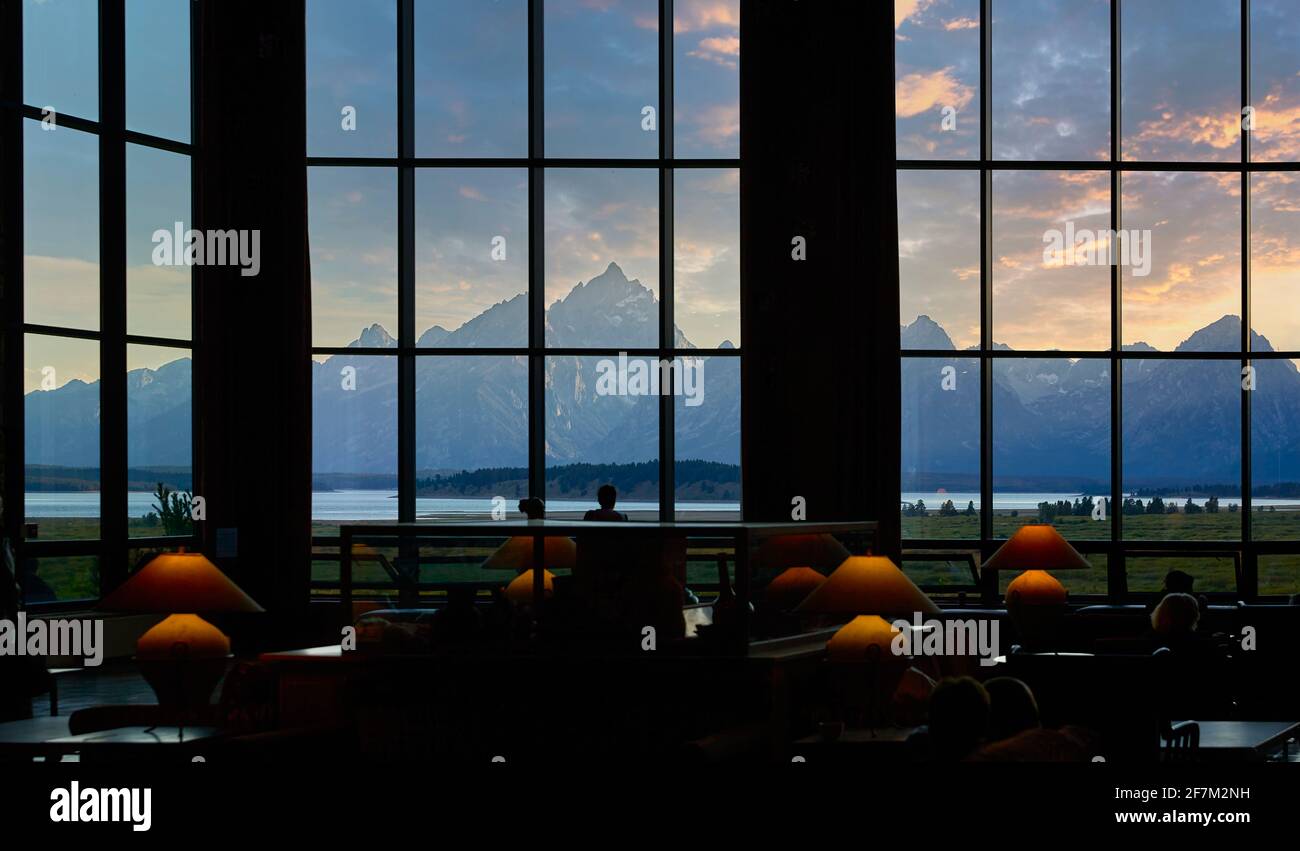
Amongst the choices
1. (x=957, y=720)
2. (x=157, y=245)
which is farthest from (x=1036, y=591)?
(x=157, y=245)

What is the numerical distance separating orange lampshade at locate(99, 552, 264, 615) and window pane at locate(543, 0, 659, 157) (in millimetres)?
6939

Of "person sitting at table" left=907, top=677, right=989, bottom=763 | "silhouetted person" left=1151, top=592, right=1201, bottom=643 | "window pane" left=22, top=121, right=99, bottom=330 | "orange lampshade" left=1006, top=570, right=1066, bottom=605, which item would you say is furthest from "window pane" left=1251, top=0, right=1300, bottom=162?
"window pane" left=22, top=121, right=99, bottom=330

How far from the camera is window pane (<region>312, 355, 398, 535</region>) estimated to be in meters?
11.8

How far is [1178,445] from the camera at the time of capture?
86.2 feet

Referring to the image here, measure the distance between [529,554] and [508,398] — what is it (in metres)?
6.93

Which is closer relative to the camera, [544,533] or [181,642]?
[544,533]

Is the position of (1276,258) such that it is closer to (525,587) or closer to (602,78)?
(602,78)

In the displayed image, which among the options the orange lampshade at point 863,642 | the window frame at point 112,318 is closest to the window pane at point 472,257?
the window frame at point 112,318

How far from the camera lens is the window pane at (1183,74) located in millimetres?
14102

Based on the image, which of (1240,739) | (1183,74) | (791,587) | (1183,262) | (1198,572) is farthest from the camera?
(1198,572)

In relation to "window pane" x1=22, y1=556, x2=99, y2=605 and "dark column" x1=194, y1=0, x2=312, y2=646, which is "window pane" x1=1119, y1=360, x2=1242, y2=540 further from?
"window pane" x1=22, y1=556, x2=99, y2=605
